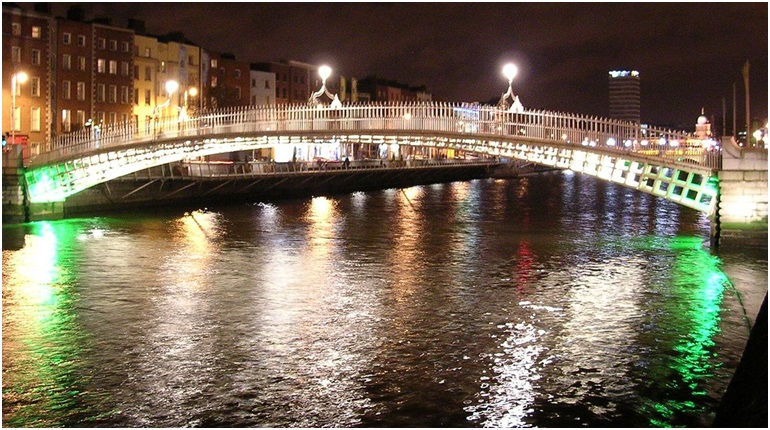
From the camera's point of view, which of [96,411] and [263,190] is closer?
[96,411]

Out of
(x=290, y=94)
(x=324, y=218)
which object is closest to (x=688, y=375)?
(x=324, y=218)

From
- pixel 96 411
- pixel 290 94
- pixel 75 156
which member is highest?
pixel 290 94

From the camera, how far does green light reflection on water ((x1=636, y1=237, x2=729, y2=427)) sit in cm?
1184

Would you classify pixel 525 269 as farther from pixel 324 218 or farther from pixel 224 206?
pixel 224 206

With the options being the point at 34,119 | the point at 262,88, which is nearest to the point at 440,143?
the point at 34,119

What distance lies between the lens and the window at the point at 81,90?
64188 mm

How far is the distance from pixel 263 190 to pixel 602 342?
123 feet

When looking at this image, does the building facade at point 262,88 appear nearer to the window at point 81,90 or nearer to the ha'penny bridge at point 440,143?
the window at point 81,90

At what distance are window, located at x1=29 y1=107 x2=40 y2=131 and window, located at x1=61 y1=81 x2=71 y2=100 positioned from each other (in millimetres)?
2786

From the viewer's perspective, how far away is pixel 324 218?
40.0 m

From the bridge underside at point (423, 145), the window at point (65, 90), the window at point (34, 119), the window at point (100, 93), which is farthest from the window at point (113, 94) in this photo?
the bridge underside at point (423, 145)

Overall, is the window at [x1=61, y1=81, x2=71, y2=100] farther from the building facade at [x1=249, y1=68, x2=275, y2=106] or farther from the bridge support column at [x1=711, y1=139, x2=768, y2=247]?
the bridge support column at [x1=711, y1=139, x2=768, y2=247]

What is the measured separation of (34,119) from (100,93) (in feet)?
23.9

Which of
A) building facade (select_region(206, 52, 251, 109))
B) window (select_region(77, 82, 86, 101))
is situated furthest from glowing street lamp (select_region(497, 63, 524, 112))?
building facade (select_region(206, 52, 251, 109))
